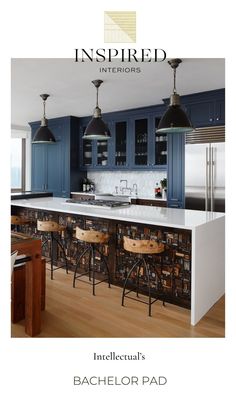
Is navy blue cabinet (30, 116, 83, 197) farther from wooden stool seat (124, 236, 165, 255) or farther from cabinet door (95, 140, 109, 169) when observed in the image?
wooden stool seat (124, 236, 165, 255)

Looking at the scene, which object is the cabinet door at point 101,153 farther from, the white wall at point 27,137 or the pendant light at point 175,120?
the pendant light at point 175,120

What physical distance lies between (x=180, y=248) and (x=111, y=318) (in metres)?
0.85

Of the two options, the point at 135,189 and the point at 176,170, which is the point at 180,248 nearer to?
the point at 176,170

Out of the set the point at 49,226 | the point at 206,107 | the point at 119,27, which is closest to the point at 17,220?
the point at 49,226

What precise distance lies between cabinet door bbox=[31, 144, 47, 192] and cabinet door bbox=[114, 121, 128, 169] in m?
1.91

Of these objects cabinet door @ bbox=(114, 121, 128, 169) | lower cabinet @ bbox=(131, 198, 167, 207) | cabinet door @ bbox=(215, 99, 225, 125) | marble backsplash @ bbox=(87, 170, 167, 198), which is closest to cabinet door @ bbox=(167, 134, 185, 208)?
lower cabinet @ bbox=(131, 198, 167, 207)

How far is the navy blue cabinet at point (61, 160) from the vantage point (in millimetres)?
6512

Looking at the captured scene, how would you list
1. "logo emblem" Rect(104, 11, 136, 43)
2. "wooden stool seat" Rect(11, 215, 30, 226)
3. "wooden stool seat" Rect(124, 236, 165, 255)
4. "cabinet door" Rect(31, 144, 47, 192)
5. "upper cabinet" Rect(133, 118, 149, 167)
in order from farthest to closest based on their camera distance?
"cabinet door" Rect(31, 144, 47, 192) → "upper cabinet" Rect(133, 118, 149, 167) → "wooden stool seat" Rect(11, 215, 30, 226) → "wooden stool seat" Rect(124, 236, 165, 255) → "logo emblem" Rect(104, 11, 136, 43)

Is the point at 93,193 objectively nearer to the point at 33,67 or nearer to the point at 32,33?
the point at 33,67

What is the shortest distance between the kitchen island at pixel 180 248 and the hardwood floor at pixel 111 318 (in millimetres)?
Answer: 121

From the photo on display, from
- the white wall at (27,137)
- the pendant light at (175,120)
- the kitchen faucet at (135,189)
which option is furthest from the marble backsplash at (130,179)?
the pendant light at (175,120)

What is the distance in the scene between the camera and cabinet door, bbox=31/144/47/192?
709 centimetres

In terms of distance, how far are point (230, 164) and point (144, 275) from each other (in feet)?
6.29
